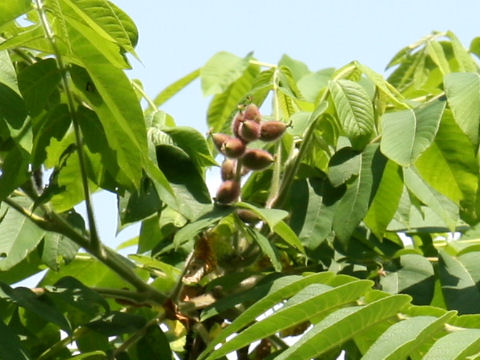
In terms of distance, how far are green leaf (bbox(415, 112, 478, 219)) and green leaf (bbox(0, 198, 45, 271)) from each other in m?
0.77

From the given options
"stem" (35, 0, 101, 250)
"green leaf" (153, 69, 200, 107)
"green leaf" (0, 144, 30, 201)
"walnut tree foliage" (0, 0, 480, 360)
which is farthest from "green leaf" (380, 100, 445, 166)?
"green leaf" (153, 69, 200, 107)

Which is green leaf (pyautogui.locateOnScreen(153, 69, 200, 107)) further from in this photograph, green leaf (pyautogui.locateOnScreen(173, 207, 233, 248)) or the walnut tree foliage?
green leaf (pyautogui.locateOnScreen(173, 207, 233, 248))

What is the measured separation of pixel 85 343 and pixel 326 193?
1.87ft

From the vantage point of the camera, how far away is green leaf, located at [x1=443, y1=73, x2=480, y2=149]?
1.92m

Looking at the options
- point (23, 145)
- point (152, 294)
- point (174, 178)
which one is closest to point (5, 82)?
point (23, 145)

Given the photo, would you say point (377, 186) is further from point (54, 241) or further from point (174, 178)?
point (54, 241)

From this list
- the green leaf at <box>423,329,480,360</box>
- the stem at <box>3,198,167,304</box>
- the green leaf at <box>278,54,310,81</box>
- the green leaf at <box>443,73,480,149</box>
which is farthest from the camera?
the green leaf at <box>278,54,310,81</box>

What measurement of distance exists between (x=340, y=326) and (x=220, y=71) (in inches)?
36.0

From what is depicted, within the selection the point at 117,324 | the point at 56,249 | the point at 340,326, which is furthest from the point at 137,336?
the point at 340,326

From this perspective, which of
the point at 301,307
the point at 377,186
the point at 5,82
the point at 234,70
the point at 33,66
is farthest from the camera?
the point at 234,70

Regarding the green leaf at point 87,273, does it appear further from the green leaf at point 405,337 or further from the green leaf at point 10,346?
the green leaf at point 405,337

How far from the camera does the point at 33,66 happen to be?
1887mm

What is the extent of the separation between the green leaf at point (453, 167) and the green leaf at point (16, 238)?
2.54 ft

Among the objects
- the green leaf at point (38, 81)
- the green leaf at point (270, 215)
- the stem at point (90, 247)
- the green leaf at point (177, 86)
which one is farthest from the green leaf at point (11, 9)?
the green leaf at point (177, 86)
